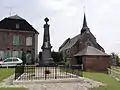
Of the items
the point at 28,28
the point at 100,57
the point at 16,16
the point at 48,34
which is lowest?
the point at 100,57

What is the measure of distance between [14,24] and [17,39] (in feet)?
10.8

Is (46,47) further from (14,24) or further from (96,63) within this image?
(14,24)

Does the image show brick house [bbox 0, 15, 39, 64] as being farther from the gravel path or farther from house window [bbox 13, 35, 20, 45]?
the gravel path

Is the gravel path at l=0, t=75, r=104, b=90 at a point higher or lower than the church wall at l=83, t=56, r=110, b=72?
lower

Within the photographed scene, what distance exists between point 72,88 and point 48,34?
652 inches

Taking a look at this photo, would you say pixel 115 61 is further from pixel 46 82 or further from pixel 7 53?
pixel 46 82

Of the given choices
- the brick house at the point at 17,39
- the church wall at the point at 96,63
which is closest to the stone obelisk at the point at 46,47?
the church wall at the point at 96,63

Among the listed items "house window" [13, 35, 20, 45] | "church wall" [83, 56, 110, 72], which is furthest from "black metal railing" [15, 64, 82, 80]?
"house window" [13, 35, 20, 45]

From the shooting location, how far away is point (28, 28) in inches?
1601

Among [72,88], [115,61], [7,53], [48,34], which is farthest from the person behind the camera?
[115,61]

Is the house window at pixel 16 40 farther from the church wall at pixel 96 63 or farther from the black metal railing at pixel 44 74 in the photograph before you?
the black metal railing at pixel 44 74

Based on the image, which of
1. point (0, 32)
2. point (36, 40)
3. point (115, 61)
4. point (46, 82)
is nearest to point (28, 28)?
point (36, 40)

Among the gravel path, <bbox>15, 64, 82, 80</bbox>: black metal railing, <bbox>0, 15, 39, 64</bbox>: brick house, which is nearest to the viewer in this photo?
the gravel path

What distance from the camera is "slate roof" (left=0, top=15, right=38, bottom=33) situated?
3977 centimetres
